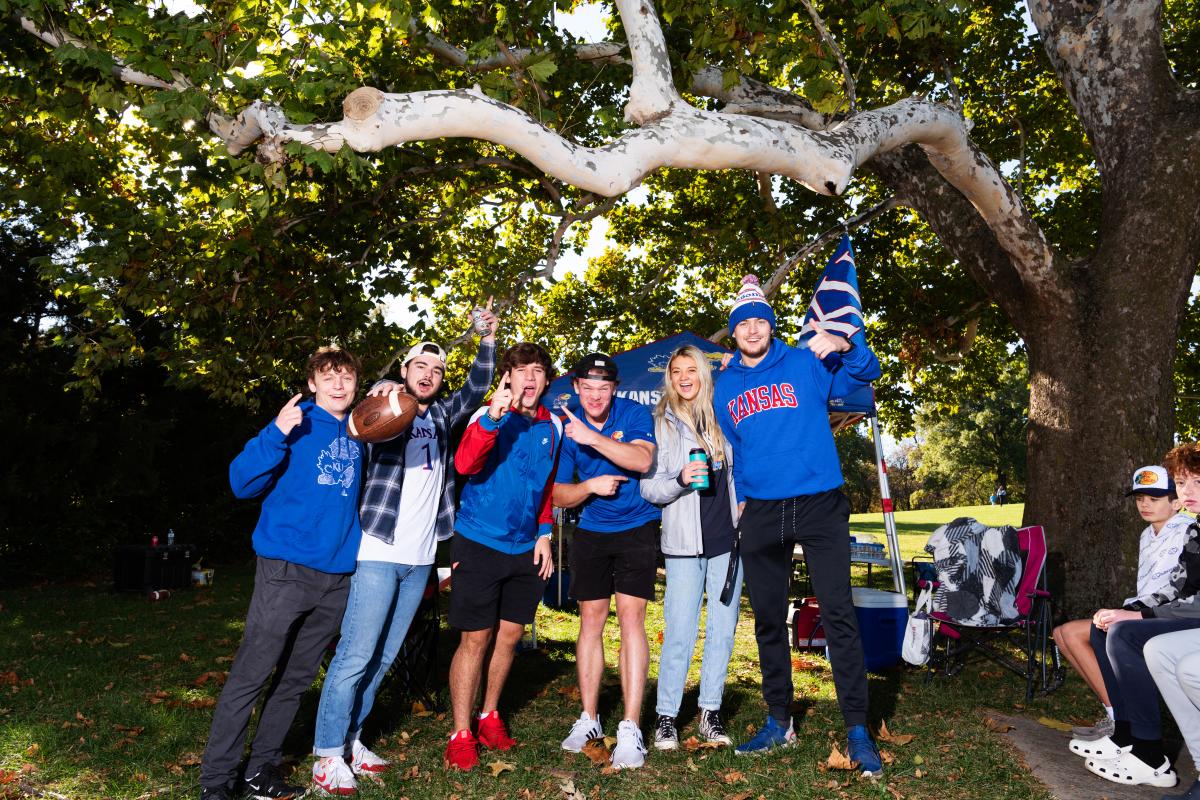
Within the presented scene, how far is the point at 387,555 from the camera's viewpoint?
422 cm

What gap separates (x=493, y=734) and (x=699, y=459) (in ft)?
6.40

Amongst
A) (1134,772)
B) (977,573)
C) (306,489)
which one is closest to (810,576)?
(1134,772)

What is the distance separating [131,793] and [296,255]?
7093mm

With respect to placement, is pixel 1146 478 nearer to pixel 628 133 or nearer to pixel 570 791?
pixel 570 791

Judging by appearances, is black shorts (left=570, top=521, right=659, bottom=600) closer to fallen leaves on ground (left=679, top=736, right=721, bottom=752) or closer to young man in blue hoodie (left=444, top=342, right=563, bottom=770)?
young man in blue hoodie (left=444, top=342, right=563, bottom=770)

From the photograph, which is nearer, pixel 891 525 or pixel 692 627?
pixel 692 627

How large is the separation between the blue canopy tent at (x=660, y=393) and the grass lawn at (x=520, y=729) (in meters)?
1.30

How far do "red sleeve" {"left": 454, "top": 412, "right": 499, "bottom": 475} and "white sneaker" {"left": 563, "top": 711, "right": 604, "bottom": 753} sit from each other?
1.59 m

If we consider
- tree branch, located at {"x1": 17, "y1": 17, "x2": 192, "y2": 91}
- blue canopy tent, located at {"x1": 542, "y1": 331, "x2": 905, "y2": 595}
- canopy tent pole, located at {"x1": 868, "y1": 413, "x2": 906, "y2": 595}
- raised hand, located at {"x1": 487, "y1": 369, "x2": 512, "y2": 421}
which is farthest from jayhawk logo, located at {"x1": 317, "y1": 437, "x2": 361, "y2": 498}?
canopy tent pole, located at {"x1": 868, "y1": 413, "x2": 906, "y2": 595}

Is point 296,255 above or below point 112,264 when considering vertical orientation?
above

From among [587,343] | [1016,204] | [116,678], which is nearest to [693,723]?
[116,678]

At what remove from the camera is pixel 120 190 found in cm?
1212

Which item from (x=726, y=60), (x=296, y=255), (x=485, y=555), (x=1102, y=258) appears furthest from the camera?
(x=296, y=255)

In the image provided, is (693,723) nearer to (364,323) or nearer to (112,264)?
(112,264)
